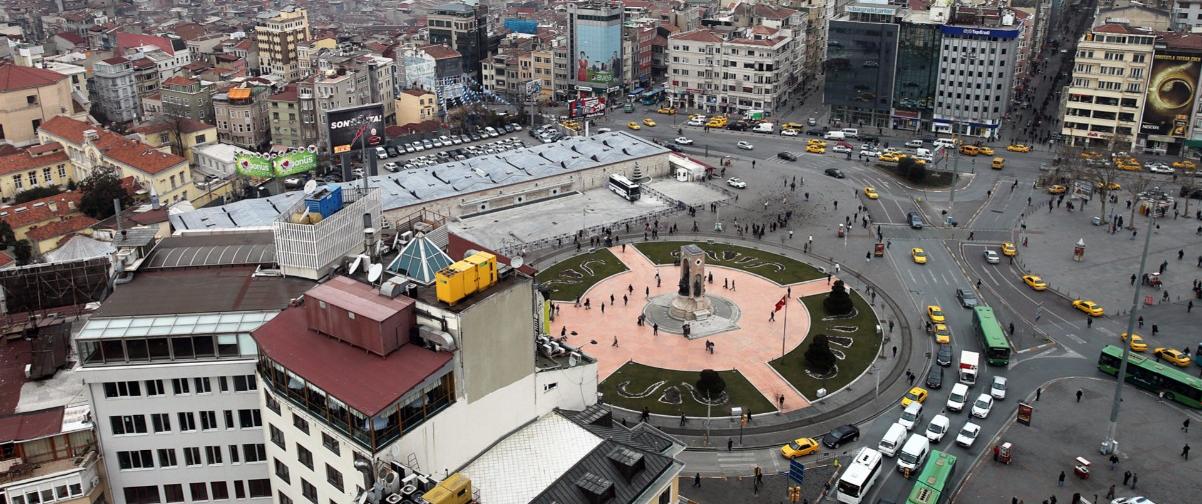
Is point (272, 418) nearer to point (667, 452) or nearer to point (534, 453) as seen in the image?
point (534, 453)

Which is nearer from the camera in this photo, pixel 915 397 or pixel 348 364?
pixel 348 364

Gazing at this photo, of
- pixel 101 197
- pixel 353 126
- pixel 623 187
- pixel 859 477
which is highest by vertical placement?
pixel 353 126

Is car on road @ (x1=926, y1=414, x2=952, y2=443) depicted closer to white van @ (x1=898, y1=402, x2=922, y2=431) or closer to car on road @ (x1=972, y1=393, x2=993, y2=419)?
white van @ (x1=898, y1=402, x2=922, y2=431)

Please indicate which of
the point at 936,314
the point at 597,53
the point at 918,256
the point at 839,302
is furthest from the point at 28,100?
the point at 936,314

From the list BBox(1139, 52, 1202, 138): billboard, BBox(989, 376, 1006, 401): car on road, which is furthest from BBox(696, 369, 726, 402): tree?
BBox(1139, 52, 1202, 138): billboard

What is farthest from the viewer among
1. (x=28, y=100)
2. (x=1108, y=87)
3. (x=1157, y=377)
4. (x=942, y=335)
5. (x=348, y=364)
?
(x=28, y=100)

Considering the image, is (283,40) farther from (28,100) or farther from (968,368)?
(968,368)
